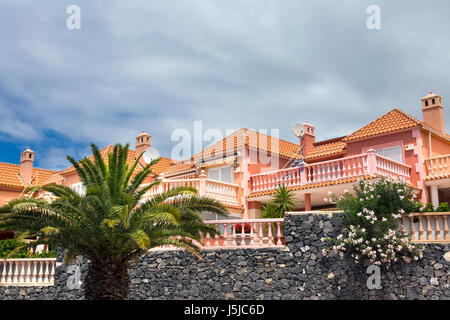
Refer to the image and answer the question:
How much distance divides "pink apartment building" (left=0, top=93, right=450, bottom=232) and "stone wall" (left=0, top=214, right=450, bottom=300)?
6204mm

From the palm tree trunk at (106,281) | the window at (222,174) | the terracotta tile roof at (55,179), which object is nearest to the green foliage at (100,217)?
the palm tree trunk at (106,281)

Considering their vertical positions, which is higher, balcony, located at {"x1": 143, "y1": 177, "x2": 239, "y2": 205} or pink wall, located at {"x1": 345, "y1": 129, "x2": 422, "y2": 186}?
pink wall, located at {"x1": 345, "y1": 129, "x2": 422, "y2": 186}

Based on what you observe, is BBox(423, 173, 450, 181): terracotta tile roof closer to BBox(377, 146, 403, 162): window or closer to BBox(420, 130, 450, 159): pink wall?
BBox(420, 130, 450, 159): pink wall

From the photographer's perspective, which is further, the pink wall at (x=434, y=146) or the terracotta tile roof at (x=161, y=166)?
the terracotta tile roof at (x=161, y=166)

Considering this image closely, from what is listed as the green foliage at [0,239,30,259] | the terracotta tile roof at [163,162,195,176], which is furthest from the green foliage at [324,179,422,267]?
the green foliage at [0,239,30,259]

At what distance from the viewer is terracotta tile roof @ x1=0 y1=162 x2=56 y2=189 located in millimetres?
40781

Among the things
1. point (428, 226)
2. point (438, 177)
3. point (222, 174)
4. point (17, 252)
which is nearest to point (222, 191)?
point (222, 174)

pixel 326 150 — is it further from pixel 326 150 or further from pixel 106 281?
pixel 106 281

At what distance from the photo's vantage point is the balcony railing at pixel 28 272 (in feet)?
82.9

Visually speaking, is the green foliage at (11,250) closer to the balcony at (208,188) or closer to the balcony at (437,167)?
the balcony at (208,188)

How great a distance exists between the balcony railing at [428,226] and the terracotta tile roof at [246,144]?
1333cm

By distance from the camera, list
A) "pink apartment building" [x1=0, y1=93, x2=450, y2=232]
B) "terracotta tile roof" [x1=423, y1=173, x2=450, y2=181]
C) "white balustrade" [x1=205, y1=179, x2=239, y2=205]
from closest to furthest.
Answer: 1. "terracotta tile roof" [x1=423, y1=173, x2=450, y2=181]
2. "pink apartment building" [x1=0, y1=93, x2=450, y2=232]
3. "white balustrade" [x1=205, y1=179, x2=239, y2=205]

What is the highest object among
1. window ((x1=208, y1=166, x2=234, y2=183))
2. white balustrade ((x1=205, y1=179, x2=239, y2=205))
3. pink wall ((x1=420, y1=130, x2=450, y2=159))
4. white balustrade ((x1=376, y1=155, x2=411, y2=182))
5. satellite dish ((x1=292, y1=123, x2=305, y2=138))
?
satellite dish ((x1=292, y1=123, x2=305, y2=138))
